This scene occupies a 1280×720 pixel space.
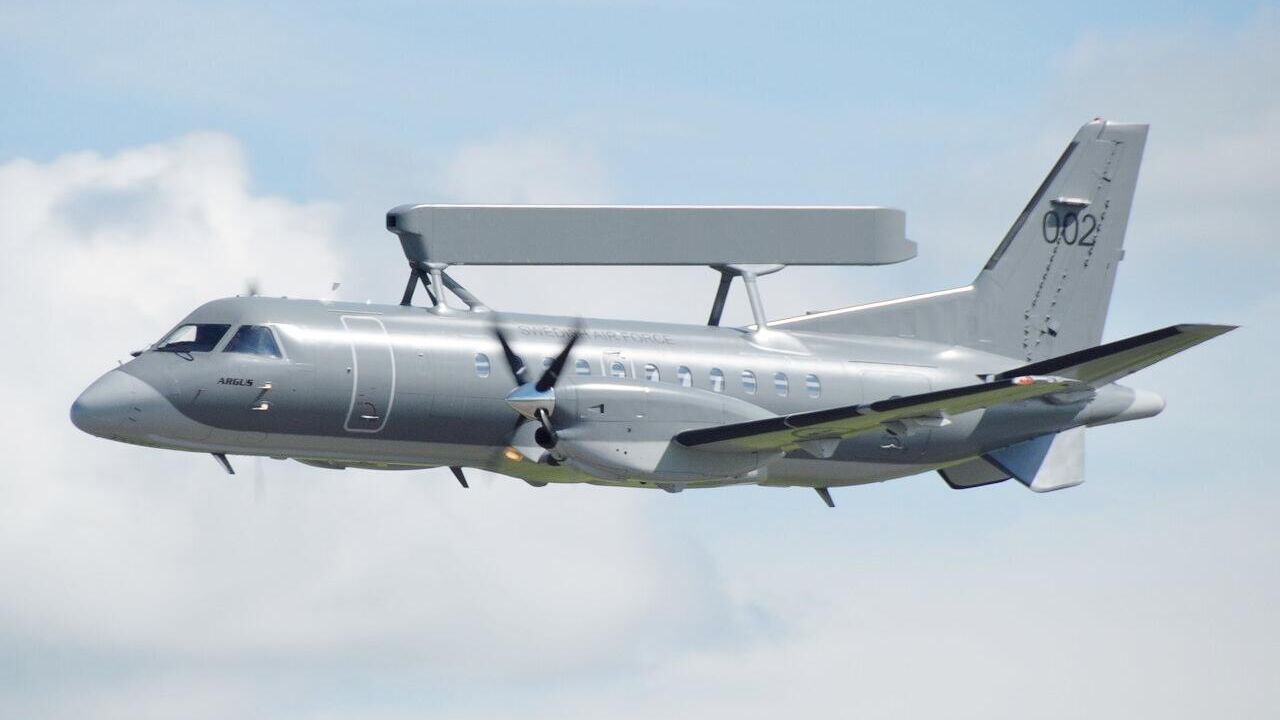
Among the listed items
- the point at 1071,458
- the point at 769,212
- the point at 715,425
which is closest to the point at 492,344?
the point at 715,425

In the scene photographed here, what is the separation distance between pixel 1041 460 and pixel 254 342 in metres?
14.2

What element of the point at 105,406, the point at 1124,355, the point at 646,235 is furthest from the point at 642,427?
the point at 105,406

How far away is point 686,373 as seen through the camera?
3081cm

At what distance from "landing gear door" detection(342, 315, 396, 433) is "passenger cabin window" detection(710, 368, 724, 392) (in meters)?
5.40

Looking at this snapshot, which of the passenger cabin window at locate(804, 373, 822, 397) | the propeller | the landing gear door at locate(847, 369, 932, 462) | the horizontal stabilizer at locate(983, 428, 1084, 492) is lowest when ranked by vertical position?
the horizontal stabilizer at locate(983, 428, 1084, 492)

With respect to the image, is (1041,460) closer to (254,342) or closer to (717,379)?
(717,379)

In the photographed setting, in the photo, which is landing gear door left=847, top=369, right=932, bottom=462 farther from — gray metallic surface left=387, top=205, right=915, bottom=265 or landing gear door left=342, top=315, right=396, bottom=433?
landing gear door left=342, top=315, right=396, bottom=433

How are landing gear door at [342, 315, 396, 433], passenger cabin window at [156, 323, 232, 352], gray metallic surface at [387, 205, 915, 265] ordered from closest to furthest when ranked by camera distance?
1. passenger cabin window at [156, 323, 232, 352]
2. landing gear door at [342, 315, 396, 433]
3. gray metallic surface at [387, 205, 915, 265]

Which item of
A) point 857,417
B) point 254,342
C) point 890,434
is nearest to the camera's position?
point 254,342

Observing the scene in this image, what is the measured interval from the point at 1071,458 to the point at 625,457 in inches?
384

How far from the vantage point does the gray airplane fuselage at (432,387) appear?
27641mm

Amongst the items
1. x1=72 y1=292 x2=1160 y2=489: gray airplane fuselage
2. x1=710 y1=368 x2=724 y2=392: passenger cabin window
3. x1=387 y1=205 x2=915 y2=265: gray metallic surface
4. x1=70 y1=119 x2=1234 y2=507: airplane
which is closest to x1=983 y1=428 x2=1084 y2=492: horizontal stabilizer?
x1=70 y1=119 x2=1234 y2=507: airplane

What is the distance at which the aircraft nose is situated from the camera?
27188 millimetres

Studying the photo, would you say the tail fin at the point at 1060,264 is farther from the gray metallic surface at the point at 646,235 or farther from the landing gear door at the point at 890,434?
the landing gear door at the point at 890,434
